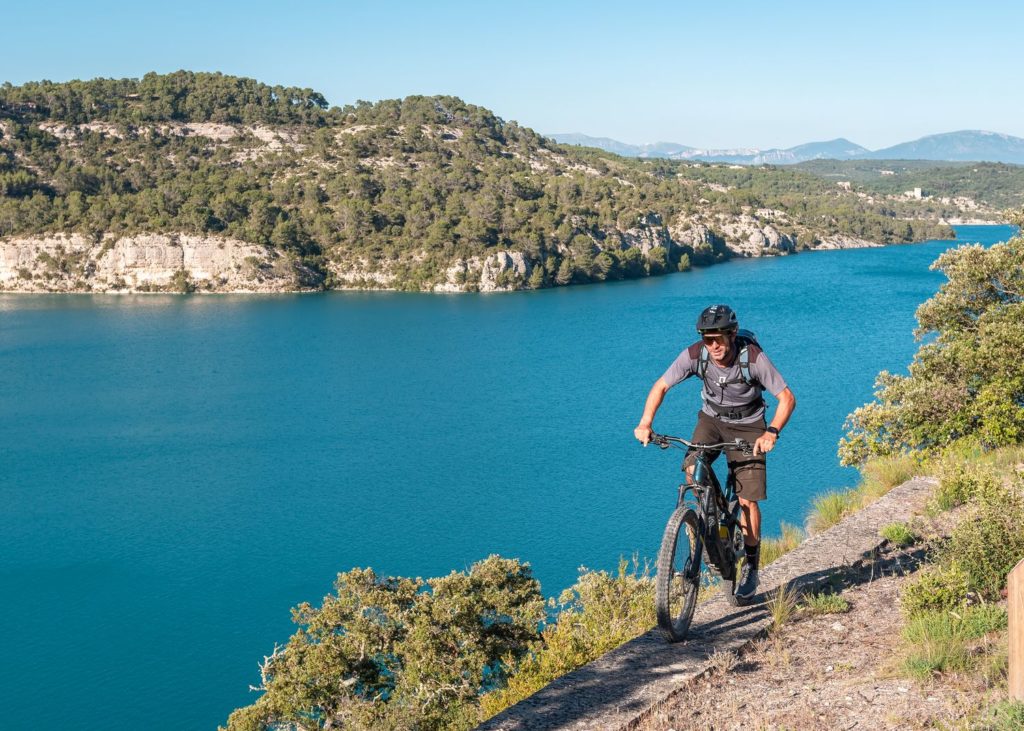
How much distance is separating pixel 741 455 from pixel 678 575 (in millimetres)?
919

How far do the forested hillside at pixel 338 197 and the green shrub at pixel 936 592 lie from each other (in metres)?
86.0

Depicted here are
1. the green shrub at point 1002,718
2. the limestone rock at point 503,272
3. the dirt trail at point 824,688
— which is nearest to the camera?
the green shrub at point 1002,718

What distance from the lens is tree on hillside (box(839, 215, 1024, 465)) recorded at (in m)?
12.3

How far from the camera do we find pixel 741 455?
6.04 m

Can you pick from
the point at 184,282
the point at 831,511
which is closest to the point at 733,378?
the point at 831,511

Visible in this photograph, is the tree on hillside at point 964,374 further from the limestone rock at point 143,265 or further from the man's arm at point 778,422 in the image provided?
the limestone rock at point 143,265

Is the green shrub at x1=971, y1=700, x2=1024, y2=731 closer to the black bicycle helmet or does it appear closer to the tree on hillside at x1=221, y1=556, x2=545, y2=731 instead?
the black bicycle helmet

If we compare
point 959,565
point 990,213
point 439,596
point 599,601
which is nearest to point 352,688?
point 439,596

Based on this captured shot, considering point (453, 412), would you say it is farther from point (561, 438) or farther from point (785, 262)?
point (785, 262)

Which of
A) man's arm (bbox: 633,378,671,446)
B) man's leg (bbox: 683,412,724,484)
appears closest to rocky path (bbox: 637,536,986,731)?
man's leg (bbox: 683,412,724,484)

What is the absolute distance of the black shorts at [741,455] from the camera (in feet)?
19.8

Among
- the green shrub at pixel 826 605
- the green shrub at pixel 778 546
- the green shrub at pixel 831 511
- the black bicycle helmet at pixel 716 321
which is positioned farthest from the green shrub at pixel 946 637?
the green shrub at pixel 831 511

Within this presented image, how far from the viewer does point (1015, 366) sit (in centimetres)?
1277

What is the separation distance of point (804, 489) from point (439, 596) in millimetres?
19942
